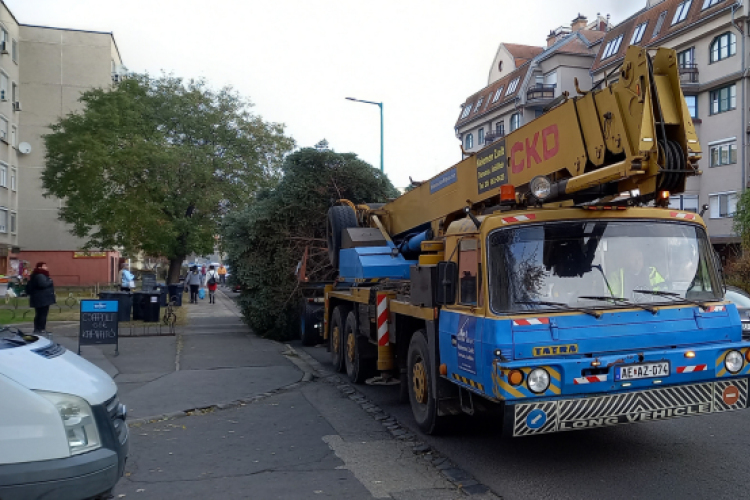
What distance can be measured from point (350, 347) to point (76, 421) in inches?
281

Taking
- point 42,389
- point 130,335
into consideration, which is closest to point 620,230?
point 42,389

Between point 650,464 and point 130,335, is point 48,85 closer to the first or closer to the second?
point 130,335

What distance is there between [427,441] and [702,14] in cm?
3299

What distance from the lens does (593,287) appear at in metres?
5.71

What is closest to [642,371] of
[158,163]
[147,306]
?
[147,306]

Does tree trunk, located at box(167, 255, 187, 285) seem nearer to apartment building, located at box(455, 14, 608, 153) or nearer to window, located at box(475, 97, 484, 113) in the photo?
apartment building, located at box(455, 14, 608, 153)

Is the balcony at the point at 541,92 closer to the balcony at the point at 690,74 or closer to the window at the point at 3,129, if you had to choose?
the balcony at the point at 690,74

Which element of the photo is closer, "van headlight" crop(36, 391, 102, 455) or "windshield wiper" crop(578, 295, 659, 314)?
"van headlight" crop(36, 391, 102, 455)

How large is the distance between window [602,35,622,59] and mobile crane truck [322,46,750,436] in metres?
36.0

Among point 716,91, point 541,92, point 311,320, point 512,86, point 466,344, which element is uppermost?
point 512,86

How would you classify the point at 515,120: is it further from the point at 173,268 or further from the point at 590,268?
the point at 590,268

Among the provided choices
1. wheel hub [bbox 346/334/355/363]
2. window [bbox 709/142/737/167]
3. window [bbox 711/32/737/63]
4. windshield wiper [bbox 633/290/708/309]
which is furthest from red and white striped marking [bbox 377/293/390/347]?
window [bbox 711/32/737/63]

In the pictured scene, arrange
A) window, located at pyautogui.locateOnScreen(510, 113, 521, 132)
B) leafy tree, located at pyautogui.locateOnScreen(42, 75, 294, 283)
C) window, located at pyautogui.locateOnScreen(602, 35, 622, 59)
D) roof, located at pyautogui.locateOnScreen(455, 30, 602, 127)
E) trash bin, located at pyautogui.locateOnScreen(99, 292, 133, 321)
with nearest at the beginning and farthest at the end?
trash bin, located at pyautogui.locateOnScreen(99, 292, 133, 321) < leafy tree, located at pyautogui.locateOnScreen(42, 75, 294, 283) < window, located at pyautogui.locateOnScreen(602, 35, 622, 59) < roof, located at pyautogui.locateOnScreen(455, 30, 602, 127) < window, located at pyautogui.locateOnScreen(510, 113, 521, 132)

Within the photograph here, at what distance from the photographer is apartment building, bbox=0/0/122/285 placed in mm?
44812
